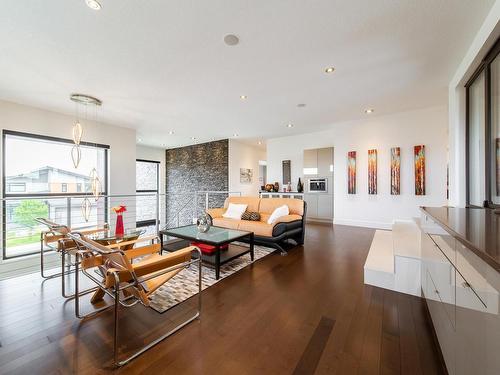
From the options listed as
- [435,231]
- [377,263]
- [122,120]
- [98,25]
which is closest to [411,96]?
[377,263]

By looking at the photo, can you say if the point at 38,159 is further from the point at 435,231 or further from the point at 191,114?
the point at 435,231

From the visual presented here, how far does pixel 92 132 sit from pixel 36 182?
5.20 feet

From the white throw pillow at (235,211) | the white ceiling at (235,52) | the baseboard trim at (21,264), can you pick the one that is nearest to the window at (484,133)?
the white ceiling at (235,52)

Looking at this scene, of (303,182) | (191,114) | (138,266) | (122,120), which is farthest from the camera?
(303,182)

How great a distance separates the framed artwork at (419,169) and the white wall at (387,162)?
10cm

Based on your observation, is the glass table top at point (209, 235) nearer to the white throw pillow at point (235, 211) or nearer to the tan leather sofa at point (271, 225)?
the tan leather sofa at point (271, 225)

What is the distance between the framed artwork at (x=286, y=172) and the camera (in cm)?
729

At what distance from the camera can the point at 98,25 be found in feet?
6.97

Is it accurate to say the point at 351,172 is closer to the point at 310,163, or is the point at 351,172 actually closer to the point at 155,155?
the point at 310,163

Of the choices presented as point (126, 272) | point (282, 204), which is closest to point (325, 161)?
point (282, 204)

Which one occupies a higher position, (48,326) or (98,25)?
(98,25)

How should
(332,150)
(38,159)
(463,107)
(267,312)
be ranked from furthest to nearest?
1. (332,150)
2. (38,159)
3. (463,107)
4. (267,312)

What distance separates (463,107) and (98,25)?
189 inches

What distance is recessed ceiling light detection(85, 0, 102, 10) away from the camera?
185 cm
